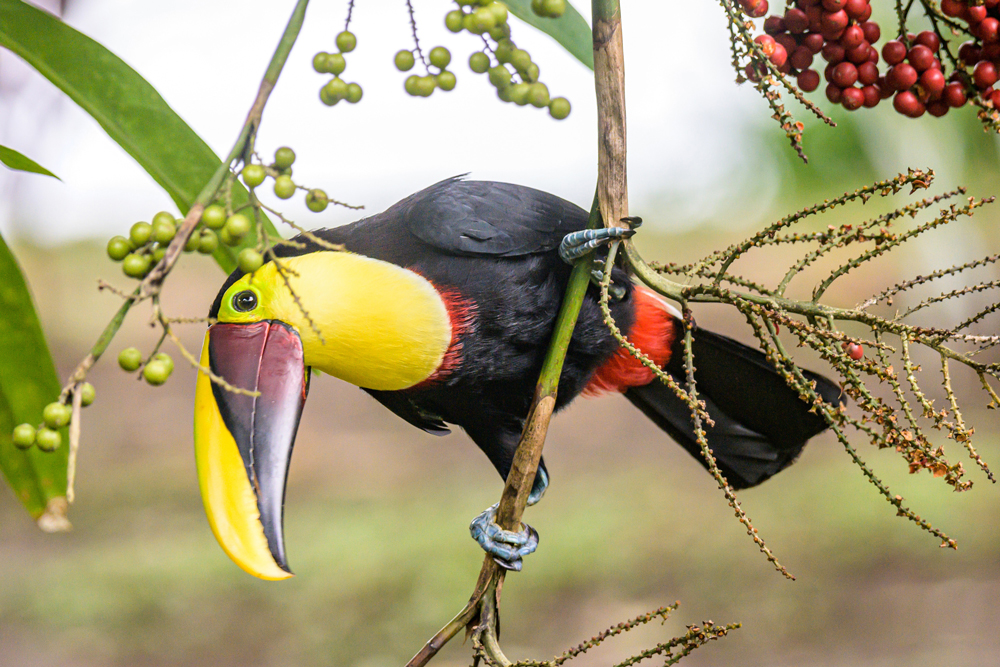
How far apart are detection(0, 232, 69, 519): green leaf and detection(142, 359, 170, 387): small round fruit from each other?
0.34 m

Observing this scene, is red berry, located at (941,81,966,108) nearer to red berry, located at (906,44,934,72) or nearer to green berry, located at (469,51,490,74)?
red berry, located at (906,44,934,72)

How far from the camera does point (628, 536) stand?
2295mm

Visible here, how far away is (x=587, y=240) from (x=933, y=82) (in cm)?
31

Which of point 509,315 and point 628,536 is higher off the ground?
point 509,315

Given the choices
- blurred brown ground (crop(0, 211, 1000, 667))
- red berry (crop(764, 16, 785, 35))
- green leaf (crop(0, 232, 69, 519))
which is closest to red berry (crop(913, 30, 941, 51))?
red berry (crop(764, 16, 785, 35))

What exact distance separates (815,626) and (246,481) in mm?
1982

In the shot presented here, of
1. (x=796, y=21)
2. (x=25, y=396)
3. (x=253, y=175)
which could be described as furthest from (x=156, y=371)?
(x=796, y=21)

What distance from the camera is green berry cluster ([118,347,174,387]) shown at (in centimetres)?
39

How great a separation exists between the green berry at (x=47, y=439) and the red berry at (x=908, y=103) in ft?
2.14

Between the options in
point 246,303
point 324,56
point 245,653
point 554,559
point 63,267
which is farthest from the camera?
point 63,267

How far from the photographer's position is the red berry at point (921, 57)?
0.61 metres

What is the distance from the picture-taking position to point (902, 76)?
0.61 metres

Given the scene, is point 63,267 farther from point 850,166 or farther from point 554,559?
point 850,166

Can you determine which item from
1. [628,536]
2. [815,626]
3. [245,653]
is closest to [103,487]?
[245,653]
